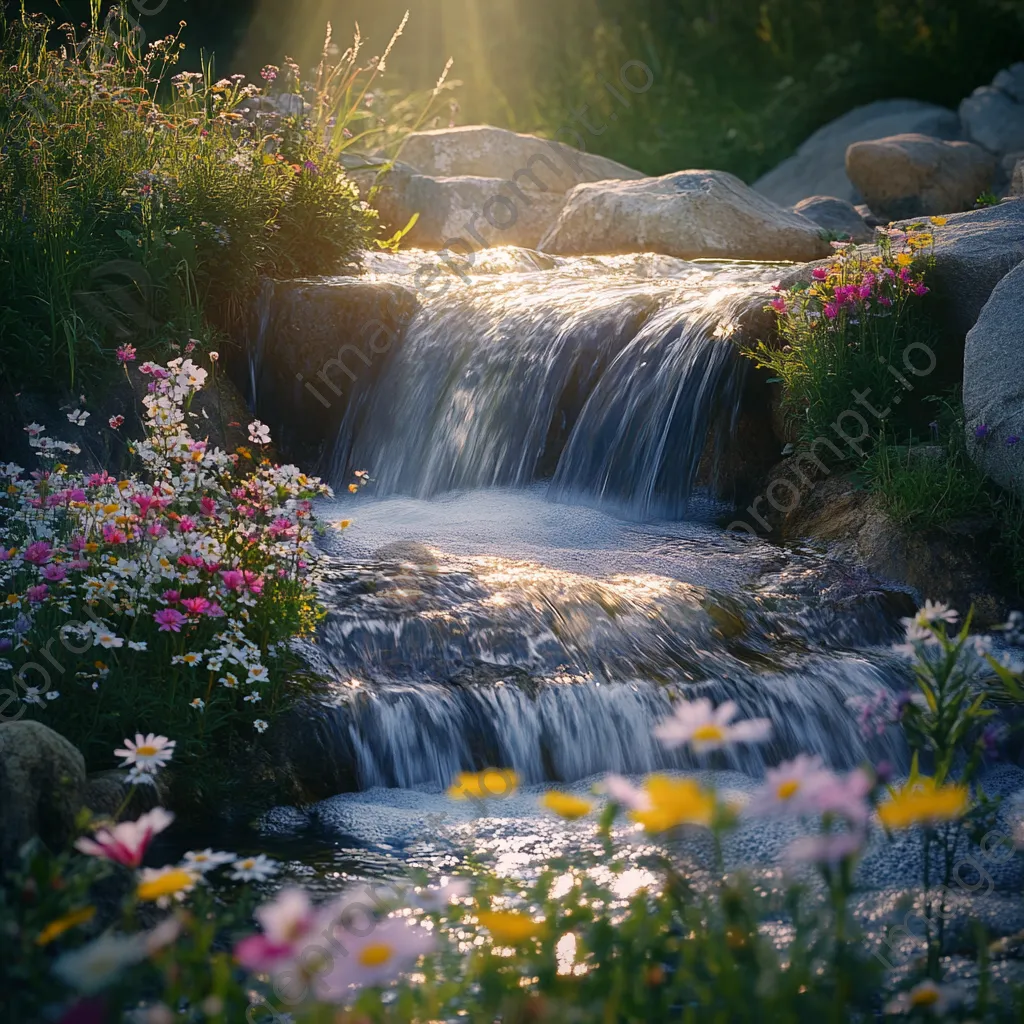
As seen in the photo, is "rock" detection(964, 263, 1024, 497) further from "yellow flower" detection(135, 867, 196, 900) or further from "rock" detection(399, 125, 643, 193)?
"rock" detection(399, 125, 643, 193)

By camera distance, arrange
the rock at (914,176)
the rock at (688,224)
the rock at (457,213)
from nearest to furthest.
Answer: the rock at (688,224), the rock at (457,213), the rock at (914,176)

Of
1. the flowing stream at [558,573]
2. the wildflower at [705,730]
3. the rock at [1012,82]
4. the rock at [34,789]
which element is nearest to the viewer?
the wildflower at [705,730]

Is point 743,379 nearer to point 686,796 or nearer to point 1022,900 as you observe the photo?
point 1022,900

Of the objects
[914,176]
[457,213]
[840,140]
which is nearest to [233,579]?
[457,213]

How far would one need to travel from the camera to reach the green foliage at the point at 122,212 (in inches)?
233

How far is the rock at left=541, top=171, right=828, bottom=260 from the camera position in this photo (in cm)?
941

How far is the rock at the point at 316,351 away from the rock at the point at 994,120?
10.5 metres

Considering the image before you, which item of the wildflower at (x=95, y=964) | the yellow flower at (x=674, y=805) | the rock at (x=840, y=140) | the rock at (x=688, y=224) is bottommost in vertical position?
the wildflower at (x=95, y=964)

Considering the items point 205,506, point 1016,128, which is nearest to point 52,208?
point 205,506

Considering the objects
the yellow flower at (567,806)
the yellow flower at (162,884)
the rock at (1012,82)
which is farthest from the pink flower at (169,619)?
the rock at (1012,82)

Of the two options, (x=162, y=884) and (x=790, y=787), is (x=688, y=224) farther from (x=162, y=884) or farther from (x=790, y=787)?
(x=162, y=884)

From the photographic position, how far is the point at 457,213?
410 inches

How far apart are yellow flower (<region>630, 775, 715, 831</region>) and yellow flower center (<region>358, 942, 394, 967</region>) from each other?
1.08 feet

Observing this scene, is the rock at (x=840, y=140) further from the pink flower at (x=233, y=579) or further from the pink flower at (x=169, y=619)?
the pink flower at (x=169, y=619)
